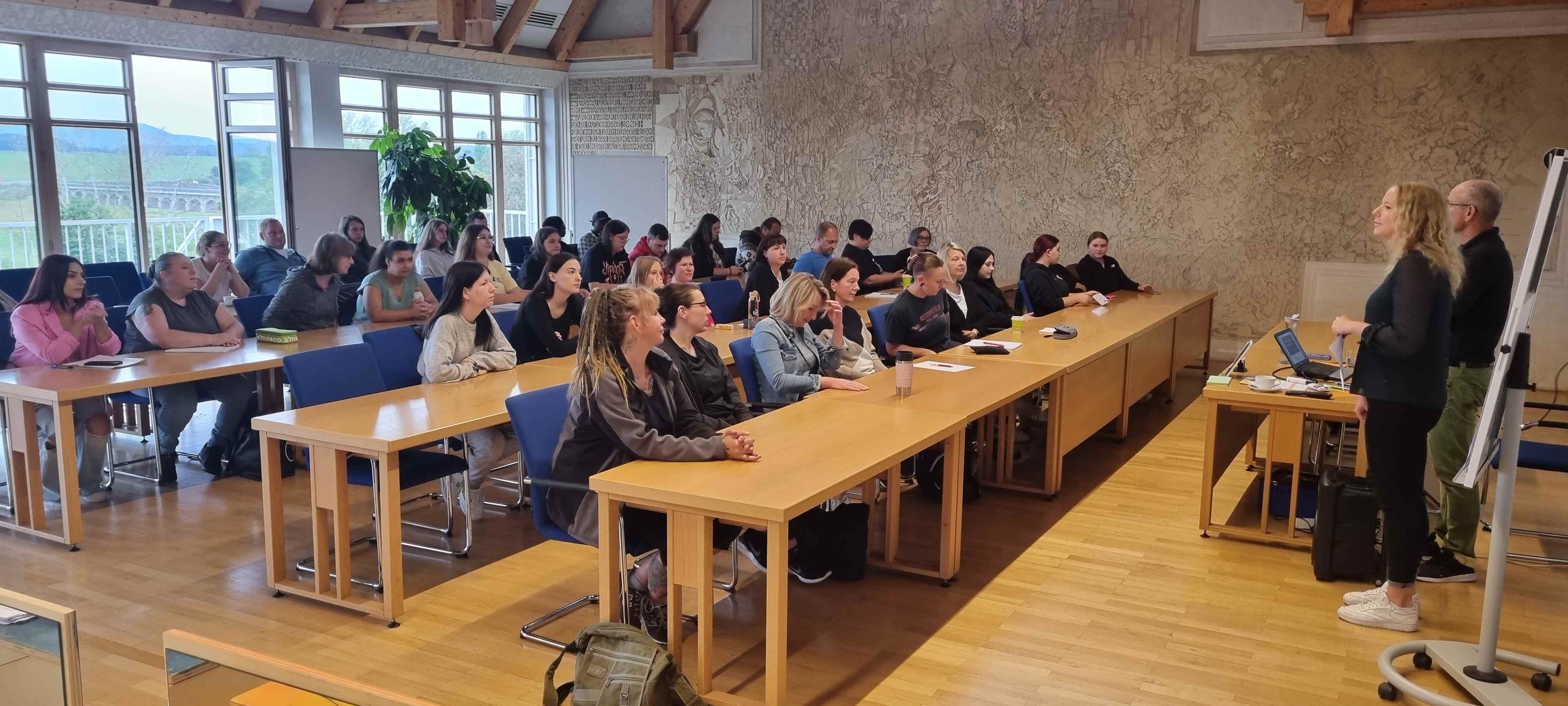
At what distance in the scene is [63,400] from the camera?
458cm

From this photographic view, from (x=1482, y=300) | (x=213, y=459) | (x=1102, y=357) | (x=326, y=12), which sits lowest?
(x=213, y=459)

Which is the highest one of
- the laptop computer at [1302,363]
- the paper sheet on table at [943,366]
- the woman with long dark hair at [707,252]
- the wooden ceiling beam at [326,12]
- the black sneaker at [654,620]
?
the wooden ceiling beam at [326,12]

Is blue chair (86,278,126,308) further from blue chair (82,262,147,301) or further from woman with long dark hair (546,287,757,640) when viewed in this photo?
woman with long dark hair (546,287,757,640)

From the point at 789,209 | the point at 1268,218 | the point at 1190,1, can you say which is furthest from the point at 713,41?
the point at 1268,218

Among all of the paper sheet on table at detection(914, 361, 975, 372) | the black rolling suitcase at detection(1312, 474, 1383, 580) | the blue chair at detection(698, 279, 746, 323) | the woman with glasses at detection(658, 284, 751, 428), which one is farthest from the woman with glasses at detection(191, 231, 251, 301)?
the black rolling suitcase at detection(1312, 474, 1383, 580)

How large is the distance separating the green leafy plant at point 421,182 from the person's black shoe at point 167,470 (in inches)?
231

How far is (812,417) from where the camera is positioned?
13.9ft

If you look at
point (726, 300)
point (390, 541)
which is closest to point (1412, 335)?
point (390, 541)

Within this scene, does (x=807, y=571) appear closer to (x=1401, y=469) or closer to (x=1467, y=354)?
(x=1401, y=469)

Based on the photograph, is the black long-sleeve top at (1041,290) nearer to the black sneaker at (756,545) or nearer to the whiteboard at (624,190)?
the black sneaker at (756,545)

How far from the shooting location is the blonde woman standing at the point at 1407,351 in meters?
3.66

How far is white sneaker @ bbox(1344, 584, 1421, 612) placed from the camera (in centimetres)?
405

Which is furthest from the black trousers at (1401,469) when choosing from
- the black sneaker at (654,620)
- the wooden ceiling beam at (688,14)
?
the wooden ceiling beam at (688,14)

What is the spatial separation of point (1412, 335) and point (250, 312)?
603cm
